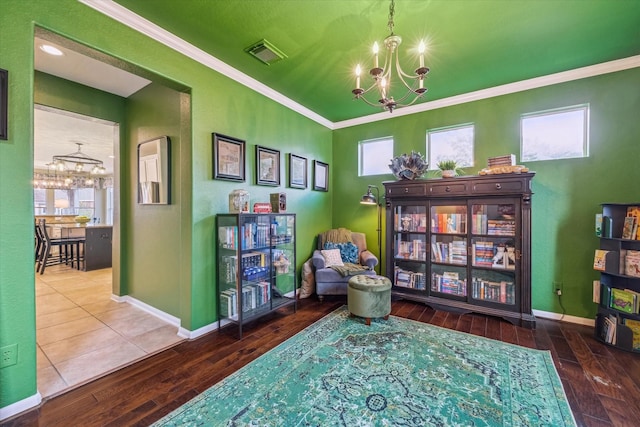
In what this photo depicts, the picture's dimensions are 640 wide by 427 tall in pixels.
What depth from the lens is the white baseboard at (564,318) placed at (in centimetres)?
297

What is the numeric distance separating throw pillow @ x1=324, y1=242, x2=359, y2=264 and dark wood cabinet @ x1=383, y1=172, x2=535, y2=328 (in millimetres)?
573

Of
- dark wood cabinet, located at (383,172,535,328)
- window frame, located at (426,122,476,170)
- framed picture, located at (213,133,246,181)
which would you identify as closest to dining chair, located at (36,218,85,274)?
framed picture, located at (213,133,246,181)

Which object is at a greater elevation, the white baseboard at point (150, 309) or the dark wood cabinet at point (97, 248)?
the dark wood cabinet at point (97, 248)

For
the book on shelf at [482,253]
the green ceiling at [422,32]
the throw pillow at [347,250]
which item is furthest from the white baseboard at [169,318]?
the book on shelf at [482,253]

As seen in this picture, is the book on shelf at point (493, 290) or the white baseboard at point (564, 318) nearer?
the white baseboard at point (564, 318)

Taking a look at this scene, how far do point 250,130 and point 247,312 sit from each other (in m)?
2.23

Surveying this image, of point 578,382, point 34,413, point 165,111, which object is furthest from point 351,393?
point 165,111

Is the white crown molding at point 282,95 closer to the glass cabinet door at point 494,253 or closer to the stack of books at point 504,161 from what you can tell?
the stack of books at point 504,161

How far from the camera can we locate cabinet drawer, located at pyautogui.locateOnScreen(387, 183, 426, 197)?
3.50 m

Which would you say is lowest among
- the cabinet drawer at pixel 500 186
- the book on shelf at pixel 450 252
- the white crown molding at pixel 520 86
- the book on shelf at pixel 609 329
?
the book on shelf at pixel 609 329

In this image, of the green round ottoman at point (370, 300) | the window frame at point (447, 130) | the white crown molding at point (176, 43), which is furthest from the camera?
the window frame at point (447, 130)

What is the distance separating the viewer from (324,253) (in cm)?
404

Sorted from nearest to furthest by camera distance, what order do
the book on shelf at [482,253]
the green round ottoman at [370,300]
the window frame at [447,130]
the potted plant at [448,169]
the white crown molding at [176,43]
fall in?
1. the white crown molding at [176,43]
2. the green round ottoman at [370,300]
3. the book on shelf at [482,253]
4. the potted plant at [448,169]
5. the window frame at [447,130]

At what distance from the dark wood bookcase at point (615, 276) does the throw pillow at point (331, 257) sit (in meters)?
2.93
